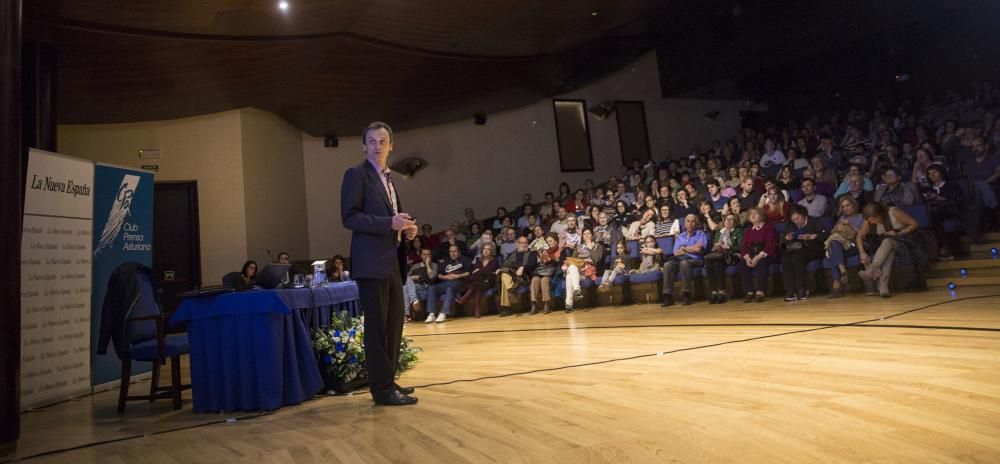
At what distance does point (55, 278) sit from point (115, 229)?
0.74 metres

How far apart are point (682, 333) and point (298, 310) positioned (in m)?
2.63

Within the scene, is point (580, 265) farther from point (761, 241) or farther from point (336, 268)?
point (336, 268)

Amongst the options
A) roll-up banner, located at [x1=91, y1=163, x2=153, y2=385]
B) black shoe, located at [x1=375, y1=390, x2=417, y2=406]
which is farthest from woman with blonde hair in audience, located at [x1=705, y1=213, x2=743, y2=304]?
roll-up banner, located at [x1=91, y1=163, x2=153, y2=385]

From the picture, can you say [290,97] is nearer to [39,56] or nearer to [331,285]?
[39,56]

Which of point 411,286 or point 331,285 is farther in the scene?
point 411,286

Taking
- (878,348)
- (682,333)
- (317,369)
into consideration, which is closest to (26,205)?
(317,369)

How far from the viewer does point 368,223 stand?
8.64ft

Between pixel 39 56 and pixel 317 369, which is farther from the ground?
pixel 39 56

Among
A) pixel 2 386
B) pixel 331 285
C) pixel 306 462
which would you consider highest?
pixel 331 285

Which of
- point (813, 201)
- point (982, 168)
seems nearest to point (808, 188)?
point (813, 201)

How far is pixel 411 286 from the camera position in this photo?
828 cm

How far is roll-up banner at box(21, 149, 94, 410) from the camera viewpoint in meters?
3.82

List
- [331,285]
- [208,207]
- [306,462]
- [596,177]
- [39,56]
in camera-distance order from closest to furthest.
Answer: [306,462]
[331,285]
[39,56]
[208,207]
[596,177]

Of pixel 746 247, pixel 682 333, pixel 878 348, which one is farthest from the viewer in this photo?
pixel 746 247
